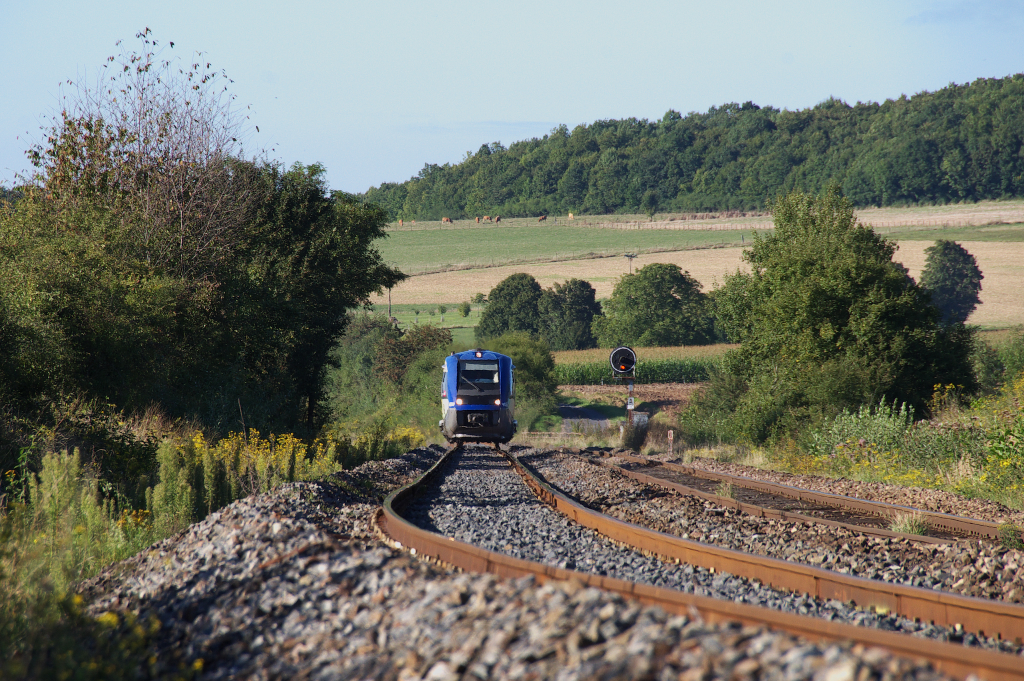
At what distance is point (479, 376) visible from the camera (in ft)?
73.0

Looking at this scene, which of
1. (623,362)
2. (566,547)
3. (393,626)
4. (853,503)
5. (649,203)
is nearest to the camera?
(393,626)

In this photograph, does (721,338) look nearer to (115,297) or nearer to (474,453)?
(474,453)

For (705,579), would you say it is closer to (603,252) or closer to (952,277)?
(952,277)

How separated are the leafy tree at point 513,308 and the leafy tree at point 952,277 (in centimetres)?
3332

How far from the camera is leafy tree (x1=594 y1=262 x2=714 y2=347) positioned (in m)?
75.2

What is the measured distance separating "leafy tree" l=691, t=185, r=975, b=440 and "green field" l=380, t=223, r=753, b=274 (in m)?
61.7

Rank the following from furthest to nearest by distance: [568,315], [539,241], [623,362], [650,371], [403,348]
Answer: [539,241], [568,315], [403,348], [650,371], [623,362]

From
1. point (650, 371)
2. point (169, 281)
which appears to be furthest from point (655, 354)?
point (169, 281)

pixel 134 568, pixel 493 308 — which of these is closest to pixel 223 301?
pixel 134 568

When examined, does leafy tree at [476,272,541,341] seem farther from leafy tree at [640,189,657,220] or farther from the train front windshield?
the train front windshield

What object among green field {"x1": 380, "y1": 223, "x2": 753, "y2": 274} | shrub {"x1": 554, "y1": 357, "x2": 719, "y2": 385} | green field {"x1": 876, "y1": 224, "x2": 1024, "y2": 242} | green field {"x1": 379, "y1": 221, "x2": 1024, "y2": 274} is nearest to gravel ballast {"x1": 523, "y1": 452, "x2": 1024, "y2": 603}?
shrub {"x1": 554, "y1": 357, "x2": 719, "y2": 385}

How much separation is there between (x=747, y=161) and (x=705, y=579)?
108 m

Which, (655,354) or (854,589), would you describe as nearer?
(854,589)

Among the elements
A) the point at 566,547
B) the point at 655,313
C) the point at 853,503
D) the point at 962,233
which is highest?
the point at 962,233
